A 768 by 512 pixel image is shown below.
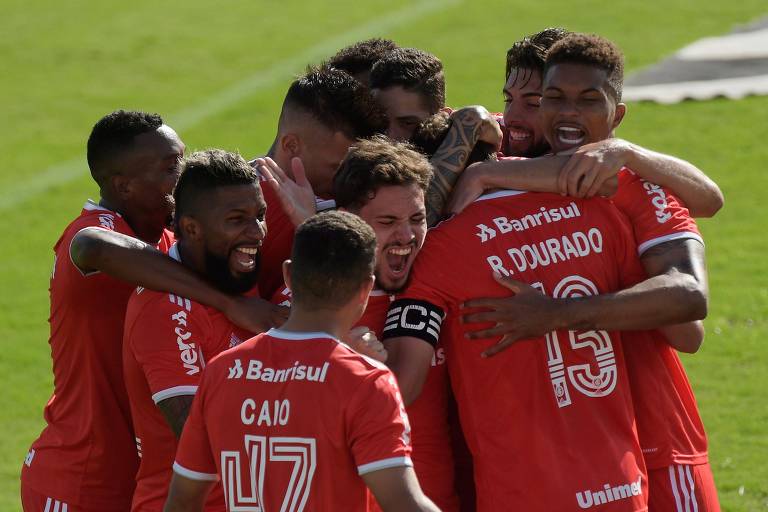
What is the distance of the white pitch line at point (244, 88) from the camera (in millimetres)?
18234

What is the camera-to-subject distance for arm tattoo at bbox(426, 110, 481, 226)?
5109 mm

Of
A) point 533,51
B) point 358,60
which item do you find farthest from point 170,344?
point 358,60

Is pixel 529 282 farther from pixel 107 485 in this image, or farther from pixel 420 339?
pixel 107 485

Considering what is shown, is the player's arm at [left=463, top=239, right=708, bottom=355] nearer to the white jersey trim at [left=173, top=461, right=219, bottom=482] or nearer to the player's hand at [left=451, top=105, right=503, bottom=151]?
the player's hand at [left=451, top=105, right=503, bottom=151]

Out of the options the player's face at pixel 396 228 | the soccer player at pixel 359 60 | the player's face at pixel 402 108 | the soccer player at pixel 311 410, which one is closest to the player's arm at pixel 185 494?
the soccer player at pixel 311 410

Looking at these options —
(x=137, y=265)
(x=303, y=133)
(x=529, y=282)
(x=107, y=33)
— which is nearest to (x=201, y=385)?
(x=137, y=265)

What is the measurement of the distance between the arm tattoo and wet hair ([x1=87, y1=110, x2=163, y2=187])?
56.4 inches

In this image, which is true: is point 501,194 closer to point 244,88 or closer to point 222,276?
point 222,276

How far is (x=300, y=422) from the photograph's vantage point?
3949 millimetres

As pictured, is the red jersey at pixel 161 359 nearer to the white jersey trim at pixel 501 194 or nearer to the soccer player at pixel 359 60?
the white jersey trim at pixel 501 194

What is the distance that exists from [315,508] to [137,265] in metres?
1.48

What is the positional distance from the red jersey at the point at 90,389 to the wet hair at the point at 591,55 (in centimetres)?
213

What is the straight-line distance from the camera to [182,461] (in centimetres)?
421

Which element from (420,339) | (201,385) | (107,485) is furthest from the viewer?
(107,485)
